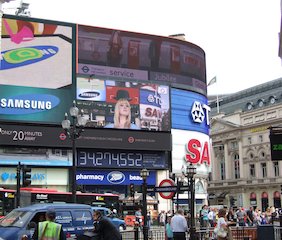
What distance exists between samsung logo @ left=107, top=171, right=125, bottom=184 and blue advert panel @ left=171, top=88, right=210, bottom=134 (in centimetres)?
873

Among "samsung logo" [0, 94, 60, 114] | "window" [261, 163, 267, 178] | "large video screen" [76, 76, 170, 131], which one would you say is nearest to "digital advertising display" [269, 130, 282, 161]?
"samsung logo" [0, 94, 60, 114]

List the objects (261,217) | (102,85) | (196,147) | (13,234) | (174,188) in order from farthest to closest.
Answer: (196,147)
(102,85)
(261,217)
(174,188)
(13,234)

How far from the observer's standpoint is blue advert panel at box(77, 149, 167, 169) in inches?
2172

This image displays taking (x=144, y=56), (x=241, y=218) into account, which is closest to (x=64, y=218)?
(x=241, y=218)

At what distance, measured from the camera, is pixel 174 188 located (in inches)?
862

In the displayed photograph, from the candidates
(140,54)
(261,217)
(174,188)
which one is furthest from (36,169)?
(174,188)

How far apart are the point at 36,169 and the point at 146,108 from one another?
13821 millimetres

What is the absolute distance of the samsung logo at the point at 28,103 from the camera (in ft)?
167

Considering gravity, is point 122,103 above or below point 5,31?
below

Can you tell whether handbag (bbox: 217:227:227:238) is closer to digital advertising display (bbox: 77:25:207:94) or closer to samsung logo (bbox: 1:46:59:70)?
samsung logo (bbox: 1:46:59:70)

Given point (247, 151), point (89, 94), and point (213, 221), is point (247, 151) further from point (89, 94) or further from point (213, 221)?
point (213, 221)

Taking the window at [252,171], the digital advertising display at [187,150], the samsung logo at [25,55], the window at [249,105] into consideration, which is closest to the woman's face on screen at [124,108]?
the digital advertising display at [187,150]

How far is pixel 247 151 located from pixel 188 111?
3395 centimetres

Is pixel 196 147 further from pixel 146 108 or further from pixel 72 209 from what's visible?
pixel 72 209
